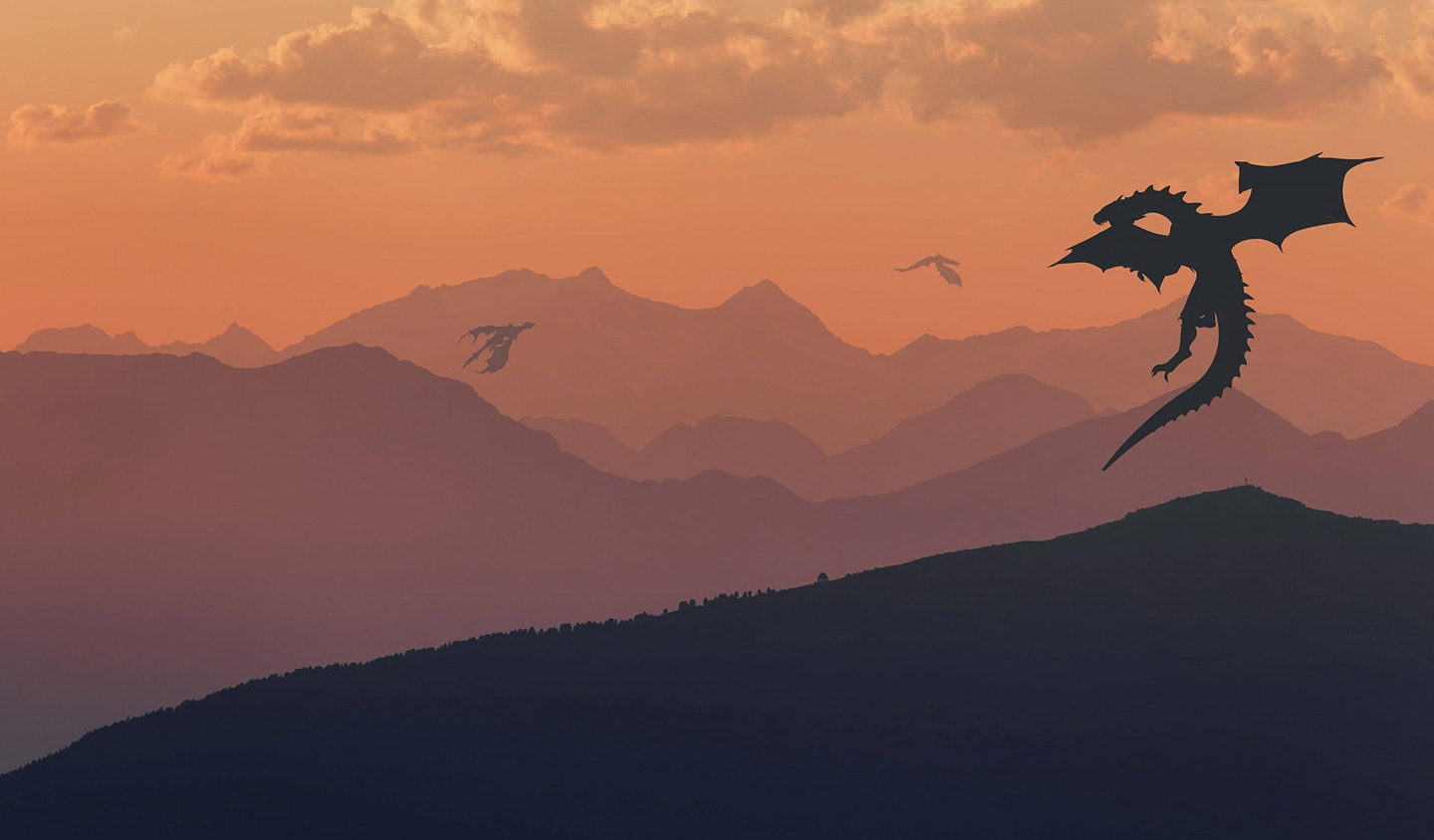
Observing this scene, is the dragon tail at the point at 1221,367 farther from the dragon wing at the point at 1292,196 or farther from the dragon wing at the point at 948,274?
the dragon wing at the point at 948,274

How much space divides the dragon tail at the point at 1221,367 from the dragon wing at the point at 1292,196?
2125 mm

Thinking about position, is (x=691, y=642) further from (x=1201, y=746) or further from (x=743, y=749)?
(x=1201, y=746)

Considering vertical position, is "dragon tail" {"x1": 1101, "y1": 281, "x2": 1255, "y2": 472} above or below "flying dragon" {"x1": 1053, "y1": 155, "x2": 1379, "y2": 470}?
below

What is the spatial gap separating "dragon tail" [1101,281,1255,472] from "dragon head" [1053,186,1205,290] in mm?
1908

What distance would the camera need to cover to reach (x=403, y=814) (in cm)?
4203

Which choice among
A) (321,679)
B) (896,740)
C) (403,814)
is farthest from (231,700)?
(896,740)

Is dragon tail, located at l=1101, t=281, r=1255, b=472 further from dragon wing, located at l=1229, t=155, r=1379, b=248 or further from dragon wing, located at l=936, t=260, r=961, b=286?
dragon wing, located at l=936, t=260, r=961, b=286

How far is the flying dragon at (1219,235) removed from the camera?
3881cm

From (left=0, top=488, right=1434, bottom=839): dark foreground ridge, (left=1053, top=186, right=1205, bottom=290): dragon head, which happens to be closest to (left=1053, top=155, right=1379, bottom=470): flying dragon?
(left=1053, top=186, right=1205, bottom=290): dragon head

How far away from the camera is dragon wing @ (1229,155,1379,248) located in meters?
40.4

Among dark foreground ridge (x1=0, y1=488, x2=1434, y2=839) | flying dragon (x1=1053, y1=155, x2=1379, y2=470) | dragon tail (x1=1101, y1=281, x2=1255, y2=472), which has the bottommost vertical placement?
dark foreground ridge (x1=0, y1=488, x2=1434, y2=839)

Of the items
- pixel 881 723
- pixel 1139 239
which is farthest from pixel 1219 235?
pixel 881 723

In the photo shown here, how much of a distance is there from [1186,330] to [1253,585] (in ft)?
56.6

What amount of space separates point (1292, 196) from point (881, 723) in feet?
57.3
